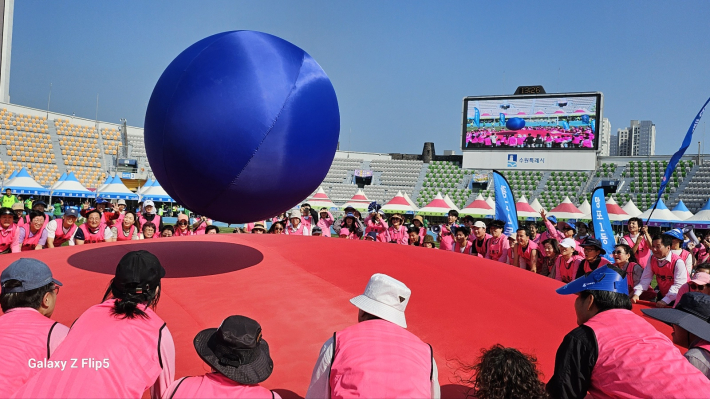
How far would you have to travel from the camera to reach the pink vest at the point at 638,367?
7.78ft

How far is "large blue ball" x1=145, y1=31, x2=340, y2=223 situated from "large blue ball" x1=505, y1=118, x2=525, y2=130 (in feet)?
110

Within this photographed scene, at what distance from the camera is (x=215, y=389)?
211 centimetres

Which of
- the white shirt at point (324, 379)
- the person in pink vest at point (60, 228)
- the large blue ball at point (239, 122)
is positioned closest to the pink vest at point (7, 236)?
the person in pink vest at point (60, 228)

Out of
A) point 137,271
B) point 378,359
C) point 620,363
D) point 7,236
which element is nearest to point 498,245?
point 620,363

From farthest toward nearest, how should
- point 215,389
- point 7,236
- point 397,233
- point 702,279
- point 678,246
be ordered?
point 397,233
point 678,246
point 7,236
point 702,279
point 215,389

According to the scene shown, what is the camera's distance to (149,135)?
418cm

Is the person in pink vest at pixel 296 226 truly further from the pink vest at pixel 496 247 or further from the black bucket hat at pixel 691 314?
the black bucket hat at pixel 691 314

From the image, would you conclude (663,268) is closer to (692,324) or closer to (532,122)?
(692,324)

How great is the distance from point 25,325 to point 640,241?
31.8 feet

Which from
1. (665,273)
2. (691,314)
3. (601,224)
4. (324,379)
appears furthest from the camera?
(601,224)

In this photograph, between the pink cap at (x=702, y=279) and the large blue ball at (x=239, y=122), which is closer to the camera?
the large blue ball at (x=239, y=122)

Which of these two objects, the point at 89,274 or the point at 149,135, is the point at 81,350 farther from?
the point at 89,274

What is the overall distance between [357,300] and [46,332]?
1.62m

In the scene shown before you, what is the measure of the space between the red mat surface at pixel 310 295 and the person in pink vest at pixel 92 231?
1795mm
